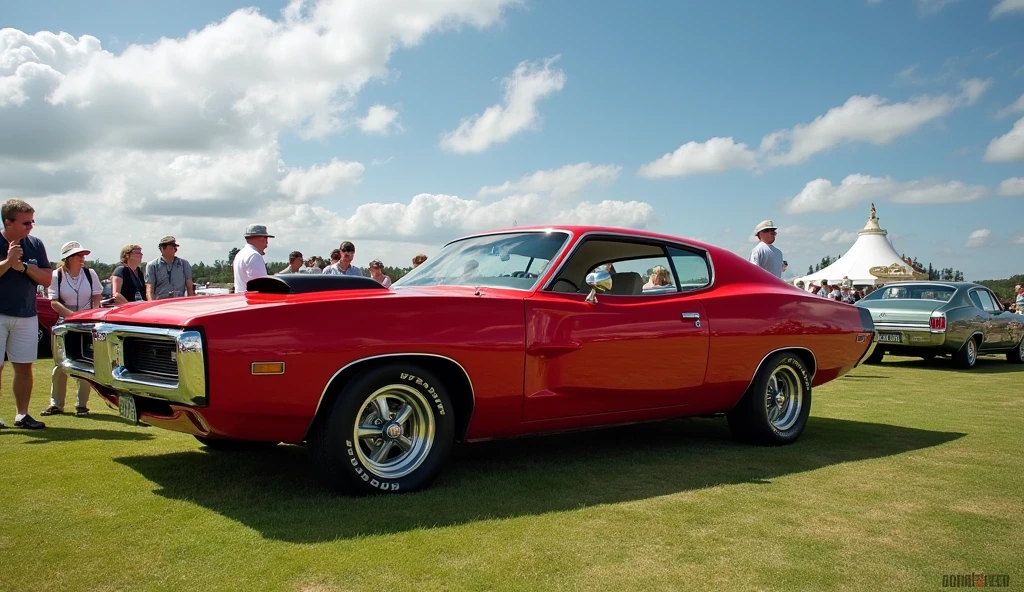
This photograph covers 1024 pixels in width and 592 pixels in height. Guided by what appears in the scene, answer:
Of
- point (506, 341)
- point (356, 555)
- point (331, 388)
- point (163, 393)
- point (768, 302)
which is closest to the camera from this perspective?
point (356, 555)

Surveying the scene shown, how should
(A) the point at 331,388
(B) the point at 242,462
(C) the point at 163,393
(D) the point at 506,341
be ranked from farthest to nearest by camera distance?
(B) the point at 242,462
(D) the point at 506,341
(A) the point at 331,388
(C) the point at 163,393

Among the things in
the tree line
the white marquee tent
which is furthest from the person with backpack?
the white marquee tent

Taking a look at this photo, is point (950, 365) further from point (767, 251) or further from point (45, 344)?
point (45, 344)

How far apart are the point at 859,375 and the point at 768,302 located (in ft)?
20.7

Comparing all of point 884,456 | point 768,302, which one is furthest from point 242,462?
point 884,456

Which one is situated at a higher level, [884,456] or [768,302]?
[768,302]

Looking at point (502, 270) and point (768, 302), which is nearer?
point (502, 270)

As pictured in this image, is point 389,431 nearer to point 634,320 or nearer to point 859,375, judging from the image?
point 634,320

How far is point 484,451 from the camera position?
4.93 m

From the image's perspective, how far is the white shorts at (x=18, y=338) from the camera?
558 centimetres

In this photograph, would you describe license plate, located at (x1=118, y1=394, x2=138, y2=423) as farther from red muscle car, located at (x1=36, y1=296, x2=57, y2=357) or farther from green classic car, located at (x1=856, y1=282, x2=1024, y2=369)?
green classic car, located at (x1=856, y1=282, x2=1024, y2=369)

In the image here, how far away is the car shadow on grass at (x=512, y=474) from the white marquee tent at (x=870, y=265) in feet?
81.9

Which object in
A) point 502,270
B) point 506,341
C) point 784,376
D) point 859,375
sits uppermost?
point 502,270

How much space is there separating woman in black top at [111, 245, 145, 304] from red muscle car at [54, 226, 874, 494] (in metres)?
2.52
